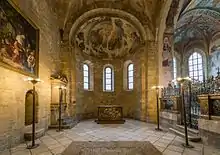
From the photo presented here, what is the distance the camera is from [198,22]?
51.1ft

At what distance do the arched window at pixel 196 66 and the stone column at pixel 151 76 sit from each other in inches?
351

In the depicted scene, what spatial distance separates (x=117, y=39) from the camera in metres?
15.0

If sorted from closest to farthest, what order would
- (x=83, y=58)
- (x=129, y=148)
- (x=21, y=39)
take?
(x=129, y=148)
(x=21, y=39)
(x=83, y=58)

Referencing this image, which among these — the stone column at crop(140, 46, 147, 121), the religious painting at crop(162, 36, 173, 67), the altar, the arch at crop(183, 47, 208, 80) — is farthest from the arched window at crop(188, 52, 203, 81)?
the altar

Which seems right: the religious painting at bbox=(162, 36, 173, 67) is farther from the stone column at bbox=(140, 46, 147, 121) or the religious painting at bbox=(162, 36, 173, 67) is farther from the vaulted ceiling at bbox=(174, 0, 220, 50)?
the vaulted ceiling at bbox=(174, 0, 220, 50)

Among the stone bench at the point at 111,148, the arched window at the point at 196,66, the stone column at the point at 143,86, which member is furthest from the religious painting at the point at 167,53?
the arched window at the point at 196,66

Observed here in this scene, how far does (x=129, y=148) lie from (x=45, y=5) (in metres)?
7.73

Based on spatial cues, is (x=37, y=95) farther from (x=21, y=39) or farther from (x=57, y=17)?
(x=57, y=17)

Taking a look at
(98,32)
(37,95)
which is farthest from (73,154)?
(98,32)

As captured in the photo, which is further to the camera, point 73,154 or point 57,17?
point 57,17

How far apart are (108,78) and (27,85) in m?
9.25

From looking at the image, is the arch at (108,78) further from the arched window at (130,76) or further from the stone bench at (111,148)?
the stone bench at (111,148)

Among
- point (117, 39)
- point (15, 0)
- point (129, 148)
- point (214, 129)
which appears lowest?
point (129, 148)

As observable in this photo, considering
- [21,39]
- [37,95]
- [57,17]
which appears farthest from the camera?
[57,17]
